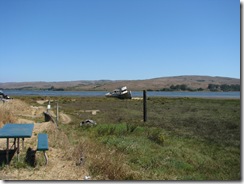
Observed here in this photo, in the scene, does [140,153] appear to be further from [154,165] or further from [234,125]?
[234,125]

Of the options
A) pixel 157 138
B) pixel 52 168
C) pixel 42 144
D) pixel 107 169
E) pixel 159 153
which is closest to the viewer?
pixel 107 169

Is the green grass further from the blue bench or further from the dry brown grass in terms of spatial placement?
the blue bench

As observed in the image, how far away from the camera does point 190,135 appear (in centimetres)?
1313

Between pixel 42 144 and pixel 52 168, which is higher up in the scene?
pixel 42 144

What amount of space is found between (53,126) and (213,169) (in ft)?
20.1

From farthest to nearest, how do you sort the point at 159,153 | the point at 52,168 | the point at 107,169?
the point at 159,153 < the point at 52,168 < the point at 107,169

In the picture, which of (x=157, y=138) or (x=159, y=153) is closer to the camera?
(x=159, y=153)

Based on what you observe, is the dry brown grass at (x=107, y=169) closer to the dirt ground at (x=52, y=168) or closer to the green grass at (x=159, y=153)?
the green grass at (x=159, y=153)

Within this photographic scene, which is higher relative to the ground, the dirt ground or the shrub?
the dirt ground

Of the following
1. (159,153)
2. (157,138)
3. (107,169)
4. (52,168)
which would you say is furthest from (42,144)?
(157,138)

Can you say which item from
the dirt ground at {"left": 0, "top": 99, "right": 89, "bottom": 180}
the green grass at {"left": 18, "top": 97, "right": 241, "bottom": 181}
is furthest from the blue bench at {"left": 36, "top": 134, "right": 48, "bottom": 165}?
the green grass at {"left": 18, "top": 97, "right": 241, "bottom": 181}

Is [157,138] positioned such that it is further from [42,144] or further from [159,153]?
[42,144]

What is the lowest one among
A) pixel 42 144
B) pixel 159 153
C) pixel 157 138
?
pixel 159 153

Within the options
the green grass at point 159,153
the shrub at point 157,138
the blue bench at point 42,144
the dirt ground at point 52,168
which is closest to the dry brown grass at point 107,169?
the green grass at point 159,153
